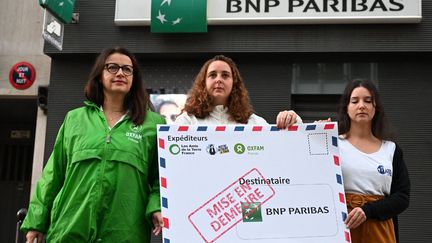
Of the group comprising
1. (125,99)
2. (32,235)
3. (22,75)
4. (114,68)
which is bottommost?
(32,235)

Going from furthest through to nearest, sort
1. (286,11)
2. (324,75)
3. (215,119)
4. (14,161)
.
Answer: (14,161) → (324,75) → (286,11) → (215,119)

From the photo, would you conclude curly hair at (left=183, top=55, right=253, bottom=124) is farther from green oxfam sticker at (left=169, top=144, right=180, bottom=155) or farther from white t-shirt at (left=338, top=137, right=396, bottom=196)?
white t-shirt at (left=338, top=137, right=396, bottom=196)

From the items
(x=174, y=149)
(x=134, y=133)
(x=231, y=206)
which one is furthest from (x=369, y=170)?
(x=134, y=133)

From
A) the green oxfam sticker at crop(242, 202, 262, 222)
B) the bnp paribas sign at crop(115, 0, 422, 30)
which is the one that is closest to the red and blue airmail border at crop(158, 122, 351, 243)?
A: the green oxfam sticker at crop(242, 202, 262, 222)

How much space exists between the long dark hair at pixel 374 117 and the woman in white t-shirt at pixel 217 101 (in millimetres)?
558

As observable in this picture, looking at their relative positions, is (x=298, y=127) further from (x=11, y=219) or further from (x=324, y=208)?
(x=11, y=219)

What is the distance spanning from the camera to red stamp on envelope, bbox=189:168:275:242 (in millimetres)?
2912

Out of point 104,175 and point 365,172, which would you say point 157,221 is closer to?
point 104,175

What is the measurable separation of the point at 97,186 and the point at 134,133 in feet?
1.28

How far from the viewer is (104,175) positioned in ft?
9.45

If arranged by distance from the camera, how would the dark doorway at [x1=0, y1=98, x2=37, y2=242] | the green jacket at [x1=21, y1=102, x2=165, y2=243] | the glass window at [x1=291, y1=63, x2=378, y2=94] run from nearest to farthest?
the green jacket at [x1=21, y1=102, x2=165, y2=243]
the glass window at [x1=291, y1=63, x2=378, y2=94]
the dark doorway at [x1=0, y1=98, x2=37, y2=242]

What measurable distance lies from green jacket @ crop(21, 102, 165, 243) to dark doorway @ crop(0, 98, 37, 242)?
24.3 feet

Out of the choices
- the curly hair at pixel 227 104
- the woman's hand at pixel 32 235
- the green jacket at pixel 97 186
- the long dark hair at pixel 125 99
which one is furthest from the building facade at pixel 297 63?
the woman's hand at pixel 32 235

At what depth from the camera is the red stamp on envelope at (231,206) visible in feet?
9.55
